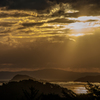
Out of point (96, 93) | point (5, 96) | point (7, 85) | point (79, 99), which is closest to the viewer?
point (96, 93)

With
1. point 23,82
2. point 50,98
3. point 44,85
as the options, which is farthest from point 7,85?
point 50,98

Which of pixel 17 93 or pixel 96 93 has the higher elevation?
pixel 17 93

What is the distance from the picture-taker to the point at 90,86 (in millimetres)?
21781

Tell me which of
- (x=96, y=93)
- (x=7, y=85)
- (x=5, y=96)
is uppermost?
(x=7, y=85)

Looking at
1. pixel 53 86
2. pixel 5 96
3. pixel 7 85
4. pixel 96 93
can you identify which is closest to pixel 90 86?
pixel 96 93

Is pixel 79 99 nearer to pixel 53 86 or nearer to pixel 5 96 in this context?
pixel 5 96

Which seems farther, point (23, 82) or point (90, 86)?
point (23, 82)

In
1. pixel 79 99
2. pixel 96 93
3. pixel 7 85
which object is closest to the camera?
pixel 96 93

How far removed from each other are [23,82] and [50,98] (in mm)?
27315

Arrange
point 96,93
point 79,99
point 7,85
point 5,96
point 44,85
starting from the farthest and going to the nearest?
point 44,85
point 7,85
point 5,96
point 79,99
point 96,93

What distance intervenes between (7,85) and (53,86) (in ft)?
44.7

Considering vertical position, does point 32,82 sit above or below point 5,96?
above

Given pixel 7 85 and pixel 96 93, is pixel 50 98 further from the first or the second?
pixel 7 85

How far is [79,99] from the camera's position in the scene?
36125mm
